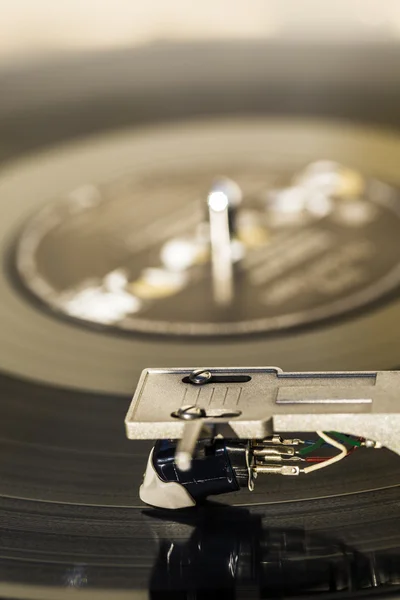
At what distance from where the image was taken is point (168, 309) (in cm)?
129

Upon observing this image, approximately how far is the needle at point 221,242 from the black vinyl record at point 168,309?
0.08ft

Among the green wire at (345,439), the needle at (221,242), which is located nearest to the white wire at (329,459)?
the green wire at (345,439)

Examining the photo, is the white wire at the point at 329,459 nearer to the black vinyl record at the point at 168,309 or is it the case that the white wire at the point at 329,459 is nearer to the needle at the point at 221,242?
the black vinyl record at the point at 168,309

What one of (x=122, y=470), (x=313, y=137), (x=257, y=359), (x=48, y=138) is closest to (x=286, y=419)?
(x=122, y=470)

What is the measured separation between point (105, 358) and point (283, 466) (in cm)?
38

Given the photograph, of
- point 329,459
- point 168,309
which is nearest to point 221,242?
point 168,309

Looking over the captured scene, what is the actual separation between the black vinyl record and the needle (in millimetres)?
23

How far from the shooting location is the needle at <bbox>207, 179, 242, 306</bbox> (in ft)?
4.33

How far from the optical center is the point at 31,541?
0.89m

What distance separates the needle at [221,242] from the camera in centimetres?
132

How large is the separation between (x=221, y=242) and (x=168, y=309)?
0.50 ft

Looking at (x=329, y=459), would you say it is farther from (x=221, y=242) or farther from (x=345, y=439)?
(x=221, y=242)

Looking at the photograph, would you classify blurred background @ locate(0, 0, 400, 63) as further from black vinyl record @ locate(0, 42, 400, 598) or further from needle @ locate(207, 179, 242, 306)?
needle @ locate(207, 179, 242, 306)

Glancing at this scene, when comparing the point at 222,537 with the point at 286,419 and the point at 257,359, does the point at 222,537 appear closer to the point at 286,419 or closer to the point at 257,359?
the point at 286,419
